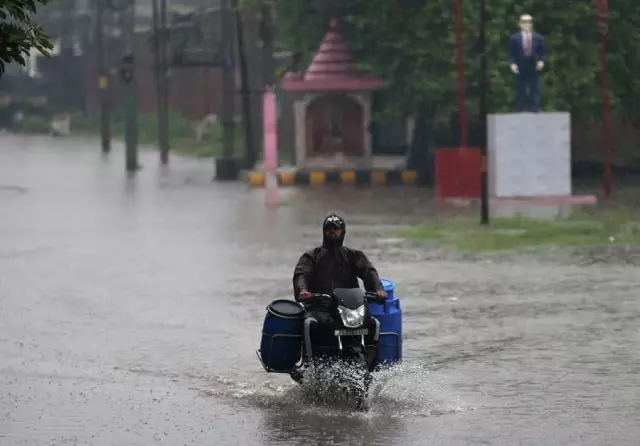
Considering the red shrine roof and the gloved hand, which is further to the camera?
the red shrine roof

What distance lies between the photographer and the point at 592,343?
16.6 meters

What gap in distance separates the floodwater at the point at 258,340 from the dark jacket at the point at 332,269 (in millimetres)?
792

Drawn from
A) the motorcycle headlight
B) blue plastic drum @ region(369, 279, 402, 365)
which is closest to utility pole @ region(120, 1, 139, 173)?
blue plastic drum @ region(369, 279, 402, 365)

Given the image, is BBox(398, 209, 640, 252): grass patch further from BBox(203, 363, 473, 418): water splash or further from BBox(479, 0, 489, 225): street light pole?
BBox(203, 363, 473, 418): water splash

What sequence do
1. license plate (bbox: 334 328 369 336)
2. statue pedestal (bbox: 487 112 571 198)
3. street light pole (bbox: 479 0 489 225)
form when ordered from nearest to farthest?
license plate (bbox: 334 328 369 336) < street light pole (bbox: 479 0 489 225) < statue pedestal (bbox: 487 112 571 198)

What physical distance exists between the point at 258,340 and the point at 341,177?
28298 millimetres

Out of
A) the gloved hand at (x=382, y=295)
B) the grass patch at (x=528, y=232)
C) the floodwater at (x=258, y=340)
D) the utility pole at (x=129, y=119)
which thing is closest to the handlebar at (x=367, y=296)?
the gloved hand at (x=382, y=295)

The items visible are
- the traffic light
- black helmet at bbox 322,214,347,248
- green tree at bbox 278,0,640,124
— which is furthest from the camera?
the traffic light

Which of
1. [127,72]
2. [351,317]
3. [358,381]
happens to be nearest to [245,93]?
[127,72]

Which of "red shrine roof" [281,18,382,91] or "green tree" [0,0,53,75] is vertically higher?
"green tree" [0,0,53,75]

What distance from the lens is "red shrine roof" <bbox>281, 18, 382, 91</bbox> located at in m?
44.4

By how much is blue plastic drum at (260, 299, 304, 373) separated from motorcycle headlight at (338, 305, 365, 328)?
402 millimetres

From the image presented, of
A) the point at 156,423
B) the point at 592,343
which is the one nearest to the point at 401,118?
the point at 592,343

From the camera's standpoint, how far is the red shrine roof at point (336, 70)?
44375 millimetres
